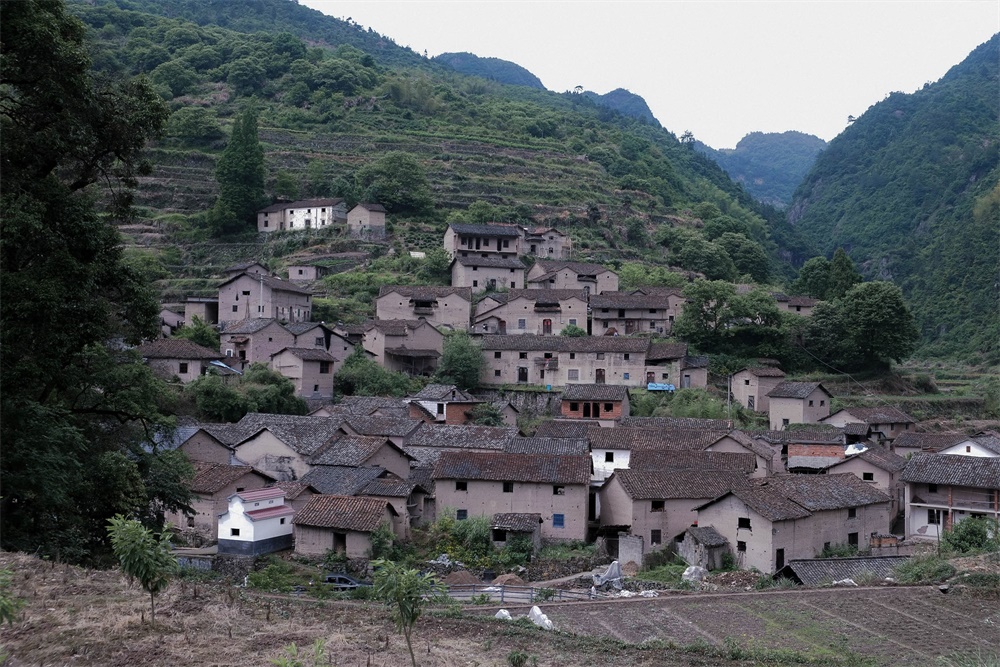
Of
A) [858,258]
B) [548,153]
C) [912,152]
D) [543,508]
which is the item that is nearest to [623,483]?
[543,508]

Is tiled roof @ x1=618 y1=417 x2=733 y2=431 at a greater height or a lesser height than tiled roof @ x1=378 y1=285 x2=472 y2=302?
lesser

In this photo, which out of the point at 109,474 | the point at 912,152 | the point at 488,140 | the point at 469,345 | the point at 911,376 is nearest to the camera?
the point at 109,474

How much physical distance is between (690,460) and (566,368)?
15013 mm

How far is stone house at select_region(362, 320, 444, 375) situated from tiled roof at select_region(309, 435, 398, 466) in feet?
45.6

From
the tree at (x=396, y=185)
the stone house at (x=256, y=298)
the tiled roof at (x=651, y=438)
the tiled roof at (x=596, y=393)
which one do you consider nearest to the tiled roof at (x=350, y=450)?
the tiled roof at (x=651, y=438)

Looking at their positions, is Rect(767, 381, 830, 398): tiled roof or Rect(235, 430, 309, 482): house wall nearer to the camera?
Rect(235, 430, 309, 482): house wall

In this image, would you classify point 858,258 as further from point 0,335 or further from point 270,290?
point 0,335

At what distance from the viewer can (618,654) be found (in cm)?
1099

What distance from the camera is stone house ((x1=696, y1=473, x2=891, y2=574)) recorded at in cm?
2212

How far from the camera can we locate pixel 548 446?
28328 mm

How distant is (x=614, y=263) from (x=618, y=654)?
162 feet

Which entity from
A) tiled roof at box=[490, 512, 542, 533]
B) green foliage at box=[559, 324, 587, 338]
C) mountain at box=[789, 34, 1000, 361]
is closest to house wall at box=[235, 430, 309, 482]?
tiled roof at box=[490, 512, 542, 533]

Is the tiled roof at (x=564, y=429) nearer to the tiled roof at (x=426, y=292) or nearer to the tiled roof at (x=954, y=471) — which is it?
the tiled roof at (x=954, y=471)

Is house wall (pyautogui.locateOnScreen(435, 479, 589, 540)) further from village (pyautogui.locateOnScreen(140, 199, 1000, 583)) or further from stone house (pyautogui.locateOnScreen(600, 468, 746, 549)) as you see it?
stone house (pyautogui.locateOnScreen(600, 468, 746, 549))
